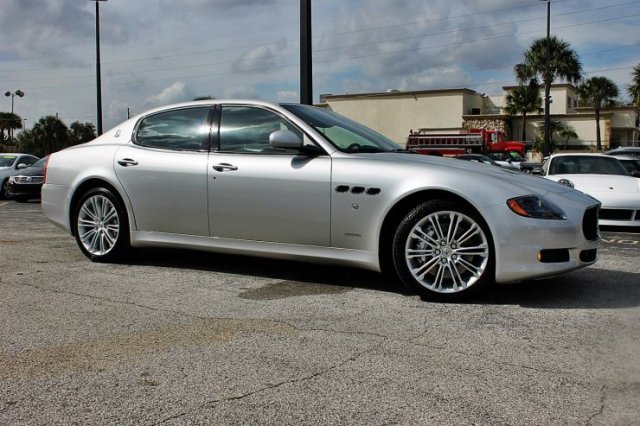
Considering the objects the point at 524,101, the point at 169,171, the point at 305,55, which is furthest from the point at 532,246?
the point at 524,101

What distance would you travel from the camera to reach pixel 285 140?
16.3 ft

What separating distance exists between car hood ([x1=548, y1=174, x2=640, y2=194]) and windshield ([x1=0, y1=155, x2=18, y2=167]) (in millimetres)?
14623

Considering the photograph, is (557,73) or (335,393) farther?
(557,73)

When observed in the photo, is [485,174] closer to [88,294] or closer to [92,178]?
[88,294]

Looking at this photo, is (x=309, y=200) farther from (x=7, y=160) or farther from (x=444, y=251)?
(x=7, y=160)

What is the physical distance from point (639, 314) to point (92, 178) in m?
4.78

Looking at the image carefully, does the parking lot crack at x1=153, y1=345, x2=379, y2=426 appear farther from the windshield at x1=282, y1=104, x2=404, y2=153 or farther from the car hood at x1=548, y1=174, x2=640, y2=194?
the car hood at x1=548, y1=174, x2=640, y2=194

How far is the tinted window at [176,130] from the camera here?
5.68 meters

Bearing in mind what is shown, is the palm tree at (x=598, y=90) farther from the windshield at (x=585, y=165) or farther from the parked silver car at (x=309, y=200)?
the parked silver car at (x=309, y=200)

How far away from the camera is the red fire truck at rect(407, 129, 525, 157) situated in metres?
38.9

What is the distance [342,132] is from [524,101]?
5053 centimetres

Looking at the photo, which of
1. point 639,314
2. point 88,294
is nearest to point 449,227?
point 639,314

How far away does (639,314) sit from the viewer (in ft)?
14.1

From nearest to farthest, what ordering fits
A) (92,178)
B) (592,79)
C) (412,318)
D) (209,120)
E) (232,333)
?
(232,333), (412,318), (209,120), (92,178), (592,79)
